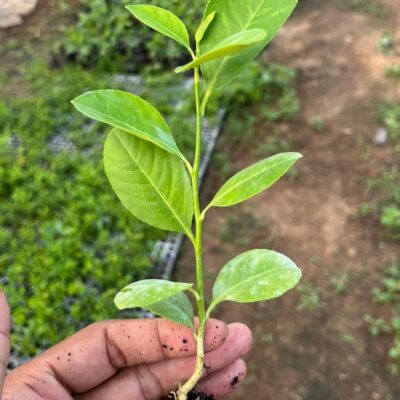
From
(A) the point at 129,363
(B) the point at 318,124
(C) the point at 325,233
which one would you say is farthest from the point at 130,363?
(B) the point at 318,124

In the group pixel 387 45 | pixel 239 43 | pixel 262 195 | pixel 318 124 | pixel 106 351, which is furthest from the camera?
pixel 387 45

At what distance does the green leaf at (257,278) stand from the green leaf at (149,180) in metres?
0.14

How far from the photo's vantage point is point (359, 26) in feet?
13.3

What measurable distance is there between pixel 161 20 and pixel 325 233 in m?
1.90

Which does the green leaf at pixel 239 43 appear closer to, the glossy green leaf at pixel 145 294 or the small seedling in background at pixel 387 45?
the glossy green leaf at pixel 145 294

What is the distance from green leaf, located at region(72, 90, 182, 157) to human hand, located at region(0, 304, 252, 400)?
518 mm

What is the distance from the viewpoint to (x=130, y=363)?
1437 millimetres

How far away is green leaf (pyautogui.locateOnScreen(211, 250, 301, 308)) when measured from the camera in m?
1.01

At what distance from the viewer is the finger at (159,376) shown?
1441 millimetres

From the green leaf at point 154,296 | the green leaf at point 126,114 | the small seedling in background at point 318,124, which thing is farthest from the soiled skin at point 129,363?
the small seedling in background at point 318,124

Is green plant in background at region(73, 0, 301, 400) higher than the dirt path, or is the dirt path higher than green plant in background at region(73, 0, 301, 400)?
green plant in background at region(73, 0, 301, 400)

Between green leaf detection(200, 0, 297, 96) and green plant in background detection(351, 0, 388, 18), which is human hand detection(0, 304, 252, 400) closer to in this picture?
green leaf detection(200, 0, 297, 96)

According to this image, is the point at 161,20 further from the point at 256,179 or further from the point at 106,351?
the point at 106,351

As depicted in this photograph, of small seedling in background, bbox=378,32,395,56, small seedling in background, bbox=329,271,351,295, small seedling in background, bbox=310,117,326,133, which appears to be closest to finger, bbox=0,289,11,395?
small seedling in background, bbox=329,271,351,295
